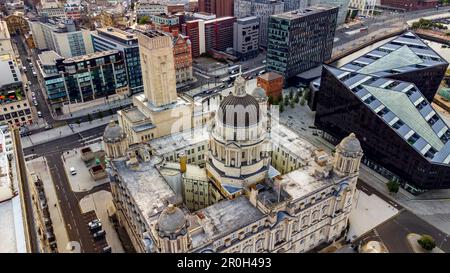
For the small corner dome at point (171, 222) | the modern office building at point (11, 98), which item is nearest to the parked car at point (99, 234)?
the small corner dome at point (171, 222)

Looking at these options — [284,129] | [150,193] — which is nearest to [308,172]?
[284,129]

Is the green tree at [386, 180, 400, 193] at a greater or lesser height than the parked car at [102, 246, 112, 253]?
greater

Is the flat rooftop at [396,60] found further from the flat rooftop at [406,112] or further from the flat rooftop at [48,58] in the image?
the flat rooftop at [48,58]

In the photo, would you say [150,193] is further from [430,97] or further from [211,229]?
[430,97]

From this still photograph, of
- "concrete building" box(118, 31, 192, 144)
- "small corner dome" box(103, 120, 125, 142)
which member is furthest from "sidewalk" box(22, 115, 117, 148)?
"small corner dome" box(103, 120, 125, 142)

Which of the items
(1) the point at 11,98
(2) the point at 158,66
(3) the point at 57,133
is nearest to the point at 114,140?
(2) the point at 158,66

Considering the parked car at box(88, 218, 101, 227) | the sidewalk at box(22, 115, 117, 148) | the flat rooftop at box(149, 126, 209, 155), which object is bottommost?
the parked car at box(88, 218, 101, 227)

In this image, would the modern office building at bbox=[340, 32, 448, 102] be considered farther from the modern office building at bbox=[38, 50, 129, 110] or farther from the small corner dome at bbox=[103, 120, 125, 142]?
the modern office building at bbox=[38, 50, 129, 110]

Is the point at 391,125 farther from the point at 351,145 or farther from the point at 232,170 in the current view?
the point at 232,170
